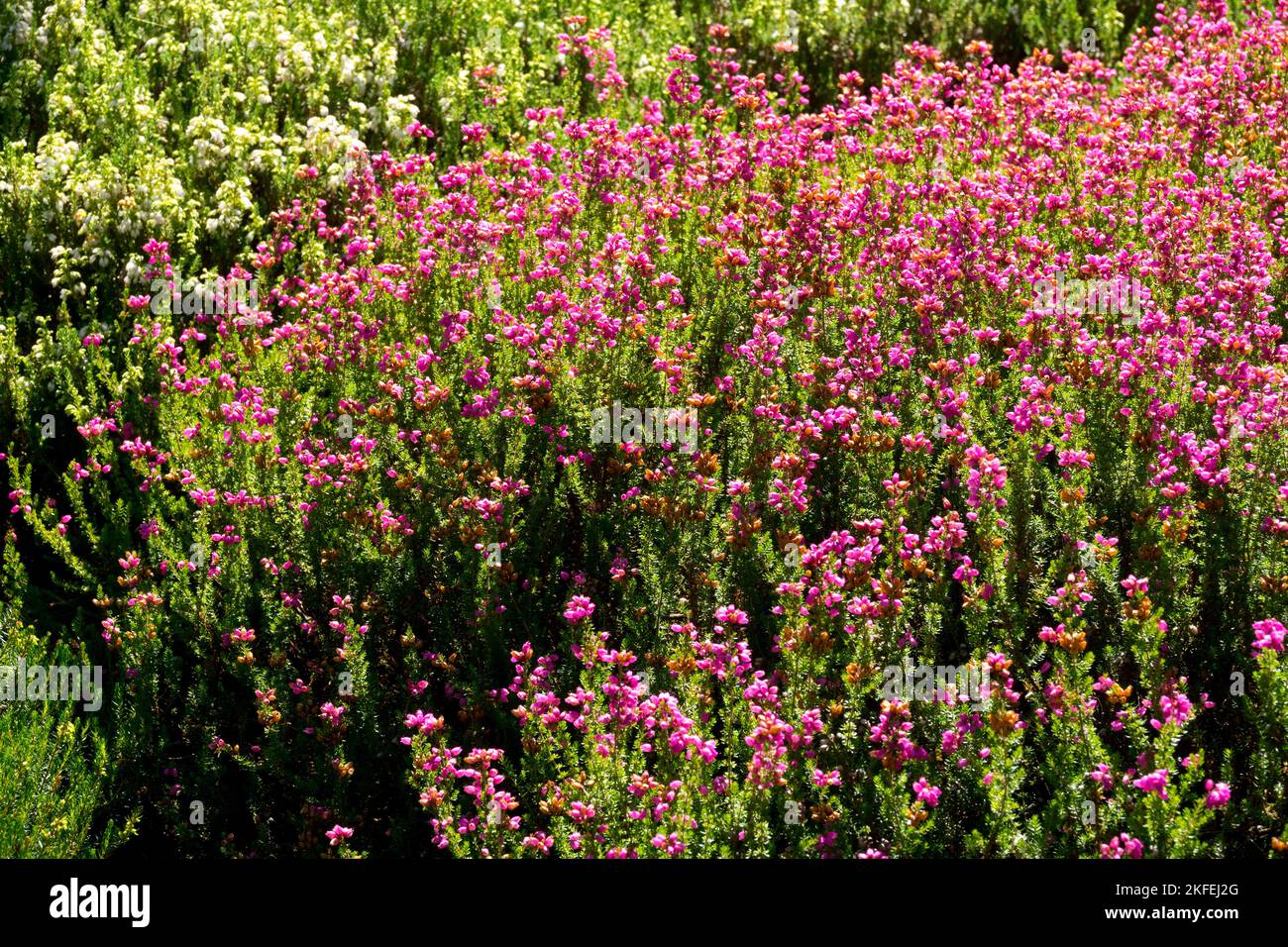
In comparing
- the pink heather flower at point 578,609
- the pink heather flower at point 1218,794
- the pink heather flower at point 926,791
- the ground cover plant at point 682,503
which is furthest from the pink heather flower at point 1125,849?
the pink heather flower at point 578,609

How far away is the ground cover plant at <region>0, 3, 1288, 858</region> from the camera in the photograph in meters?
4.33

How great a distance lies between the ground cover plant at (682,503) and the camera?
433cm

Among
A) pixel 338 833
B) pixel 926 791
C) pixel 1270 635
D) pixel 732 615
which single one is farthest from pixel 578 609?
pixel 1270 635

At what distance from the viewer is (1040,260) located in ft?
21.4

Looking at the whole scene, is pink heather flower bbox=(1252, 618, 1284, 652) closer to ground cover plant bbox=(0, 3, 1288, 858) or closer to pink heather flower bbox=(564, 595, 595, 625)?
ground cover plant bbox=(0, 3, 1288, 858)

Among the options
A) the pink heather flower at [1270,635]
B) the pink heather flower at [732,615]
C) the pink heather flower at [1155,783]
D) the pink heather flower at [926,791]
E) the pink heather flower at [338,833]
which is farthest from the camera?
the pink heather flower at [732,615]

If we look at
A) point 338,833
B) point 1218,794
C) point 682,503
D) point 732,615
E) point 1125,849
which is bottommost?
point 338,833

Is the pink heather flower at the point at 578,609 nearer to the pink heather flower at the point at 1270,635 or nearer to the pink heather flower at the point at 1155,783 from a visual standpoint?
the pink heather flower at the point at 1155,783

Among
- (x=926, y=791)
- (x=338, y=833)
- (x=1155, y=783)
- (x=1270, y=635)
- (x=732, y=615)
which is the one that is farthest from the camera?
(x=732, y=615)

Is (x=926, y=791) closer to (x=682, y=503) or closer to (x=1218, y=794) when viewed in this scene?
(x=1218, y=794)

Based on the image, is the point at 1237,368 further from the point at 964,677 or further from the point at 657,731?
the point at 657,731

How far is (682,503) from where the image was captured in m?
5.14

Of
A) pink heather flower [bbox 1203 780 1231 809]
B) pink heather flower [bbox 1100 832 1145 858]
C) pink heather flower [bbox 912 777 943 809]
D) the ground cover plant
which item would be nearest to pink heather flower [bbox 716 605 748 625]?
the ground cover plant
